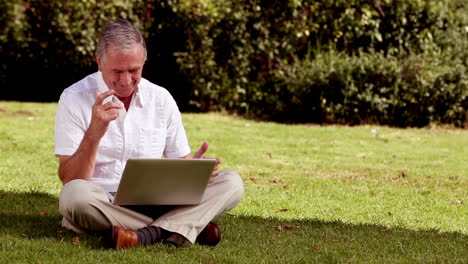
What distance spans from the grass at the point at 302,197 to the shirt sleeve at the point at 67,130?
60 cm

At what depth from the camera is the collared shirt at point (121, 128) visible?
5.03 metres

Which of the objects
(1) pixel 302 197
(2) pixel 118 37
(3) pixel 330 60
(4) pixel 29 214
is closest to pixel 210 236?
(2) pixel 118 37

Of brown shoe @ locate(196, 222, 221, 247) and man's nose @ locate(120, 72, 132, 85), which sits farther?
brown shoe @ locate(196, 222, 221, 247)

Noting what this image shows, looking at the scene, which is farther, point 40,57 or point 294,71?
point 40,57

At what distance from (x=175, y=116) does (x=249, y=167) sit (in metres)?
3.68

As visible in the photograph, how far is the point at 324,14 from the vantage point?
44.1 feet

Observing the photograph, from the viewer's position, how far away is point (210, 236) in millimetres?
5148

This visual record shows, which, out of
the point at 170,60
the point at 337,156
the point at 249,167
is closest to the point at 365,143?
the point at 337,156

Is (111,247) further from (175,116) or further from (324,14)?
(324,14)

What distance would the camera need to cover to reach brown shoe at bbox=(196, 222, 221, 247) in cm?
515

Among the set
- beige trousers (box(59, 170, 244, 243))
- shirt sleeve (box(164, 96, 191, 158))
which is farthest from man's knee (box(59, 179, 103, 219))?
shirt sleeve (box(164, 96, 191, 158))

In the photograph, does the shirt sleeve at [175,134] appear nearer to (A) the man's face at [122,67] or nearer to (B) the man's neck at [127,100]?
(B) the man's neck at [127,100]

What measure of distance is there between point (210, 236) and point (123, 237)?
0.59m

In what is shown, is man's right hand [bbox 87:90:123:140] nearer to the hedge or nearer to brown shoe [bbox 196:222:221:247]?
brown shoe [bbox 196:222:221:247]
